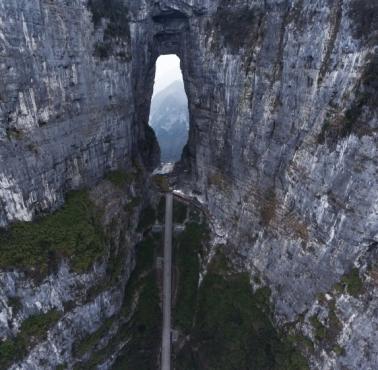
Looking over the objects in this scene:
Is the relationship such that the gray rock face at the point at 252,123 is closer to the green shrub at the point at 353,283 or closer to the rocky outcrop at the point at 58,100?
the rocky outcrop at the point at 58,100

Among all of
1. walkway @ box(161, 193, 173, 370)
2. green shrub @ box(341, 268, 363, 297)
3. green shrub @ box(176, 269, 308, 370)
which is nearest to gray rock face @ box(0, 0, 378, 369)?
green shrub @ box(341, 268, 363, 297)

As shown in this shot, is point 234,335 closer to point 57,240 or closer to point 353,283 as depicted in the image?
point 353,283

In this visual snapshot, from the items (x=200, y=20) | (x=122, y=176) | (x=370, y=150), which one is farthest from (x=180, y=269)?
(x=200, y=20)

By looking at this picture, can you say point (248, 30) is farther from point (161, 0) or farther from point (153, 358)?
point (153, 358)

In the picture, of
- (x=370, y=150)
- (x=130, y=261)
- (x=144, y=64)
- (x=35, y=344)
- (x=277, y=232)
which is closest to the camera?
(x=370, y=150)

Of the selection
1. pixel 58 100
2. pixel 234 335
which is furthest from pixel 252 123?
pixel 234 335

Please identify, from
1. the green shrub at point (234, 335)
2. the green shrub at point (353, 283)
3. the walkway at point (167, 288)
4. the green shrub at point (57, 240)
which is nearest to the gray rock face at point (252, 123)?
the green shrub at point (353, 283)
